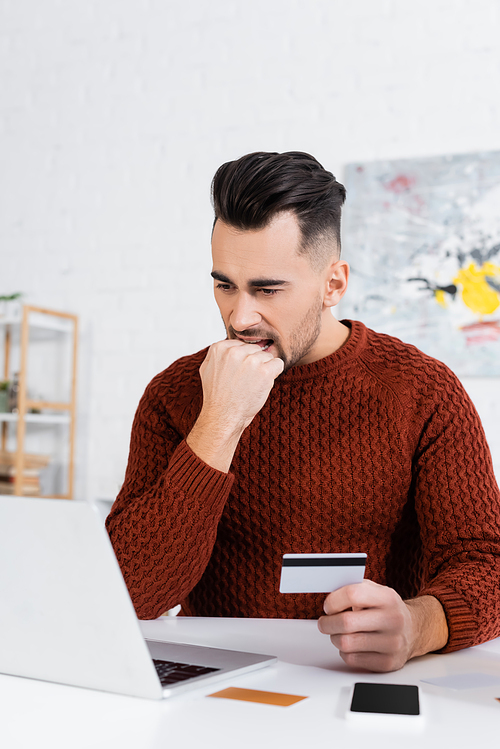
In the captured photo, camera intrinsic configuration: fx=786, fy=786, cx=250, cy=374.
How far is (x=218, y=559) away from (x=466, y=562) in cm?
42

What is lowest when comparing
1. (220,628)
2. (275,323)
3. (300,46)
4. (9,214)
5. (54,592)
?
(220,628)

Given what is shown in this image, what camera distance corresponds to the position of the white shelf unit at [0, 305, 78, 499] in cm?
305

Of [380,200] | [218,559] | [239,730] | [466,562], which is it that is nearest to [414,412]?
[466,562]

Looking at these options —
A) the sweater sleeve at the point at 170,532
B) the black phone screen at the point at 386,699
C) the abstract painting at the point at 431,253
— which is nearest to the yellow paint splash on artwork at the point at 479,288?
the abstract painting at the point at 431,253

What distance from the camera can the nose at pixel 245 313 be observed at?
1227 millimetres

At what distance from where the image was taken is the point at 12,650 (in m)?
0.75

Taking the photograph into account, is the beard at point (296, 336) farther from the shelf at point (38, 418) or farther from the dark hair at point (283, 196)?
the shelf at point (38, 418)

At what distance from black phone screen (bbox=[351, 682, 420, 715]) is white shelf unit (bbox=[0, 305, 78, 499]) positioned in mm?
2492

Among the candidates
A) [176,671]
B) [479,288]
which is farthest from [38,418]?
[176,671]

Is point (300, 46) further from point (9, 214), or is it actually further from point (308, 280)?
point (308, 280)

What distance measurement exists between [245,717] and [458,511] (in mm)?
618

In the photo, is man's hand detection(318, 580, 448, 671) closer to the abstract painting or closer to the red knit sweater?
the red knit sweater

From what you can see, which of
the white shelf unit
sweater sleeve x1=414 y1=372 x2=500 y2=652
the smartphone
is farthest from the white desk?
the white shelf unit

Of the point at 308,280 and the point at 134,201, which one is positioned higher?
the point at 134,201
